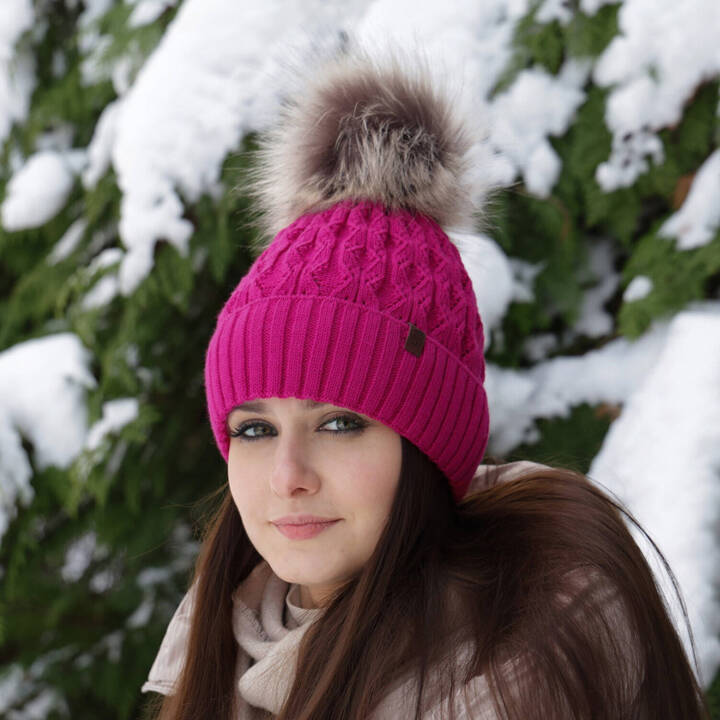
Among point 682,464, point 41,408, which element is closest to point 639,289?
point 682,464

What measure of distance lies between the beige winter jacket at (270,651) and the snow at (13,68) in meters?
1.91

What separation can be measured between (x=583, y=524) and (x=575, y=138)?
1.18 m

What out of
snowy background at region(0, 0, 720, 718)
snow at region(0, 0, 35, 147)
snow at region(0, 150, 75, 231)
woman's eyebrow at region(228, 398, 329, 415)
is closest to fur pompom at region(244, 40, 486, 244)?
snowy background at region(0, 0, 720, 718)

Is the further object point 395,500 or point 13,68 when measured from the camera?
point 13,68

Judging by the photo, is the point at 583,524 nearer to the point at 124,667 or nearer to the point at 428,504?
the point at 428,504

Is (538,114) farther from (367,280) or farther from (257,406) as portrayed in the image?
(257,406)

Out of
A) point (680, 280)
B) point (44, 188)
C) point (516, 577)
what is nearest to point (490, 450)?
point (680, 280)

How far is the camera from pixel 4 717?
2828mm

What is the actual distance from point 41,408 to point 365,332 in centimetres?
125

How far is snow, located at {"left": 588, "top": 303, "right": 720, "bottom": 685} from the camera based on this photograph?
1.76 metres

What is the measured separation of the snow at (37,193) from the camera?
9.07 ft

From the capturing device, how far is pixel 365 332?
156 cm

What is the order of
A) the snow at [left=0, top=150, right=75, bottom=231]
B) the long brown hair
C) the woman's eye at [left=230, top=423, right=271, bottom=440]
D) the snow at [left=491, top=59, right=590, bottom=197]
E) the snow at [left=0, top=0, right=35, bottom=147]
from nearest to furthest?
1. the long brown hair
2. the woman's eye at [left=230, top=423, right=271, bottom=440]
3. the snow at [left=491, top=59, right=590, bottom=197]
4. the snow at [left=0, top=150, right=75, bottom=231]
5. the snow at [left=0, top=0, right=35, bottom=147]

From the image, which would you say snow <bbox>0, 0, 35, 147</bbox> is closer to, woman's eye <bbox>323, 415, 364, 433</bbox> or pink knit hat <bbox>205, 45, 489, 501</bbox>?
pink knit hat <bbox>205, 45, 489, 501</bbox>
